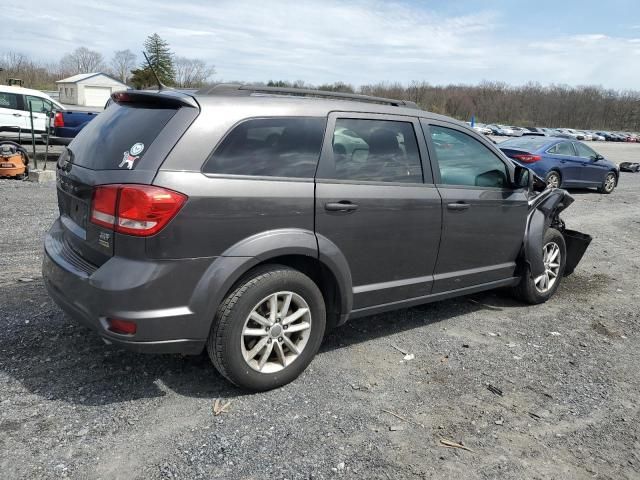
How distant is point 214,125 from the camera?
118 inches

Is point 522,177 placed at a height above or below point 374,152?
below

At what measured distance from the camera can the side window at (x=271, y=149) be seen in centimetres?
302

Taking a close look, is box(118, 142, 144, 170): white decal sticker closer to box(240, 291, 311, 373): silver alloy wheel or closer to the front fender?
box(240, 291, 311, 373): silver alloy wheel

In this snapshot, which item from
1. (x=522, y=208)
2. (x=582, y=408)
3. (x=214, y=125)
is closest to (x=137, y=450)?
(x=214, y=125)

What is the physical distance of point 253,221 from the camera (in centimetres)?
302

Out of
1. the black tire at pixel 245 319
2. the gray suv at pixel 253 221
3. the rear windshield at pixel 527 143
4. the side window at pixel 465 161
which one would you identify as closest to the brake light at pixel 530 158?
the rear windshield at pixel 527 143

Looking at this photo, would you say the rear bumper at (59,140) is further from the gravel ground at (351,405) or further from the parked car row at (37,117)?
the gravel ground at (351,405)

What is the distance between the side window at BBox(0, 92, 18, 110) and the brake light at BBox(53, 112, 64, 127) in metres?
2.18

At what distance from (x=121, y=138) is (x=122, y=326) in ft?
3.62

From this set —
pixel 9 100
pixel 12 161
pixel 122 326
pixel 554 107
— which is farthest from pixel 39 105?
pixel 554 107

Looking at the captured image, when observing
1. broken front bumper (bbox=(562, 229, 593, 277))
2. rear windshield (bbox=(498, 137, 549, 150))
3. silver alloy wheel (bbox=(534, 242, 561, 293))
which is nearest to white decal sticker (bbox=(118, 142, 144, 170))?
silver alloy wheel (bbox=(534, 242, 561, 293))

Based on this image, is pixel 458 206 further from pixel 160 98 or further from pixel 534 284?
pixel 160 98

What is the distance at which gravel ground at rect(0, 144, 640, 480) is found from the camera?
8.69 ft

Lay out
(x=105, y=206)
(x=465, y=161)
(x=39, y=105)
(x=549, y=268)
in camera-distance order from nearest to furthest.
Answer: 1. (x=105, y=206)
2. (x=465, y=161)
3. (x=549, y=268)
4. (x=39, y=105)
